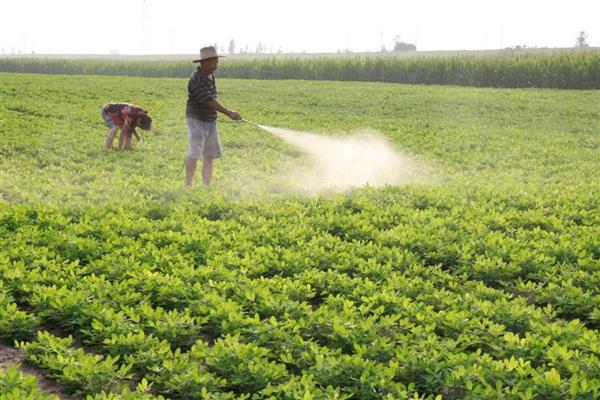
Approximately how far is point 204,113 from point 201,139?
41cm

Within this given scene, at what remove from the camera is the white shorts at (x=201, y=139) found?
444 inches

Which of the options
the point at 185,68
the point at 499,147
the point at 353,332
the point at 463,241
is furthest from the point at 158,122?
the point at 185,68

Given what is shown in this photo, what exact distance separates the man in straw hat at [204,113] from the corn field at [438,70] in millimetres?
33351

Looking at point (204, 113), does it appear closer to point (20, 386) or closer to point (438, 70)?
point (20, 386)

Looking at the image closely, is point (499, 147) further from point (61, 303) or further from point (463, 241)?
point (61, 303)

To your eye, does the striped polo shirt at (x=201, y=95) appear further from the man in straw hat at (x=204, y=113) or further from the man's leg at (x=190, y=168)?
the man's leg at (x=190, y=168)

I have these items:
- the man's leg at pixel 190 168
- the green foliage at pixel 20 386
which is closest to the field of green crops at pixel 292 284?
the green foliage at pixel 20 386

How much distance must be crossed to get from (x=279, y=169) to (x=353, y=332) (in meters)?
9.26

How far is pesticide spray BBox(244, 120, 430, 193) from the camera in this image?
13.4 metres

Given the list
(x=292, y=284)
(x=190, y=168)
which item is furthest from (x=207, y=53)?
(x=292, y=284)

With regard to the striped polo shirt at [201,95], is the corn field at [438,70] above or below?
above

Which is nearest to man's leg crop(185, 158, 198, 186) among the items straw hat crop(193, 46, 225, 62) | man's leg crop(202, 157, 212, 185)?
man's leg crop(202, 157, 212, 185)

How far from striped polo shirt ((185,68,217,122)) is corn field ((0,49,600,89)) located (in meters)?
33.5

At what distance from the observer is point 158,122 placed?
21375mm
